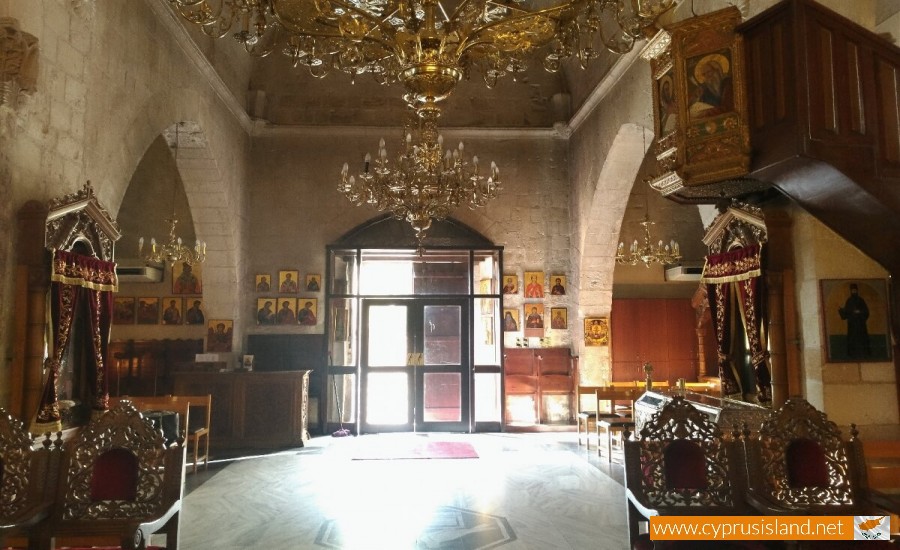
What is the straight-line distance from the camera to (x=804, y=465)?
2.86m

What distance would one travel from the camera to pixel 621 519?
484 centimetres

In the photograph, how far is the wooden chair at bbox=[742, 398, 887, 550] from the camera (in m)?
2.77

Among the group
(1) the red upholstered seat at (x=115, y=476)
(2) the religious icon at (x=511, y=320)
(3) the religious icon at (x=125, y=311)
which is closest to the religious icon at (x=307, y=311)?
(2) the religious icon at (x=511, y=320)

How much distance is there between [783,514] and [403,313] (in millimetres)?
7533

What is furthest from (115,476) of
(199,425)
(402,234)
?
(402,234)

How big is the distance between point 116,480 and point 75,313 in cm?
226

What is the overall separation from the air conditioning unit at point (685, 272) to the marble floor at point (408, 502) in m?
4.38

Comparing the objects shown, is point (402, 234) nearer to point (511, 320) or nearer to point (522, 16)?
point (511, 320)

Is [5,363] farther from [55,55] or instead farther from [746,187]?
[746,187]

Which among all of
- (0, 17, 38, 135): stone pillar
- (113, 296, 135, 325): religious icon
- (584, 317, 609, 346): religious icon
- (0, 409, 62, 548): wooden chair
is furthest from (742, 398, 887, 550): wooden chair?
(113, 296, 135, 325): religious icon

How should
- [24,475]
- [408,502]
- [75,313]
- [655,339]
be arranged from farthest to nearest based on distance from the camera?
1. [655,339]
2. [408,502]
3. [75,313]
4. [24,475]

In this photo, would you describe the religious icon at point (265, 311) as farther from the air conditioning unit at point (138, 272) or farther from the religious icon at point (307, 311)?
the air conditioning unit at point (138, 272)

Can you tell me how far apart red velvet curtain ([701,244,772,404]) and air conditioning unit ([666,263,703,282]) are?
524 centimetres

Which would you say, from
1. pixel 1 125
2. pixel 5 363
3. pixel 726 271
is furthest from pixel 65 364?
pixel 726 271
